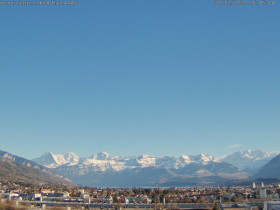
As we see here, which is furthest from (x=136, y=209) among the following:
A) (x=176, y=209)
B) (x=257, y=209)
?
(x=257, y=209)

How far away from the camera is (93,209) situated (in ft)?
299

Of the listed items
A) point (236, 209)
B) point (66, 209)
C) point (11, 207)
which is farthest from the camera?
point (236, 209)

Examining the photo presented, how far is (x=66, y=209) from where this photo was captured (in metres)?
74.8

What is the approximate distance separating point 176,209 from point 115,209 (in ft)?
46.6

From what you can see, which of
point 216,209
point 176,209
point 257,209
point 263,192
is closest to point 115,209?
point 176,209

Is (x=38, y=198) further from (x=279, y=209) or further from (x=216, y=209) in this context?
(x=279, y=209)

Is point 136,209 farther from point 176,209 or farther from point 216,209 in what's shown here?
point 216,209

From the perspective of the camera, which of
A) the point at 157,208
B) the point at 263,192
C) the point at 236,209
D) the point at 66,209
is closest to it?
the point at 66,209

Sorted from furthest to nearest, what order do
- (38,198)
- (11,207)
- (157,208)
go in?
(38,198), (157,208), (11,207)

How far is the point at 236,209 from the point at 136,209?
21.4m

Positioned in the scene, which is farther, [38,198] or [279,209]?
[38,198]

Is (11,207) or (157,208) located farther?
(157,208)

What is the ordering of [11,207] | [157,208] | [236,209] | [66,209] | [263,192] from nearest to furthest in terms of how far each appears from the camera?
[11,207]
[66,209]
[236,209]
[157,208]
[263,192]

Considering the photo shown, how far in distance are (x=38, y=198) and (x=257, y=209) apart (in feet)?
201
